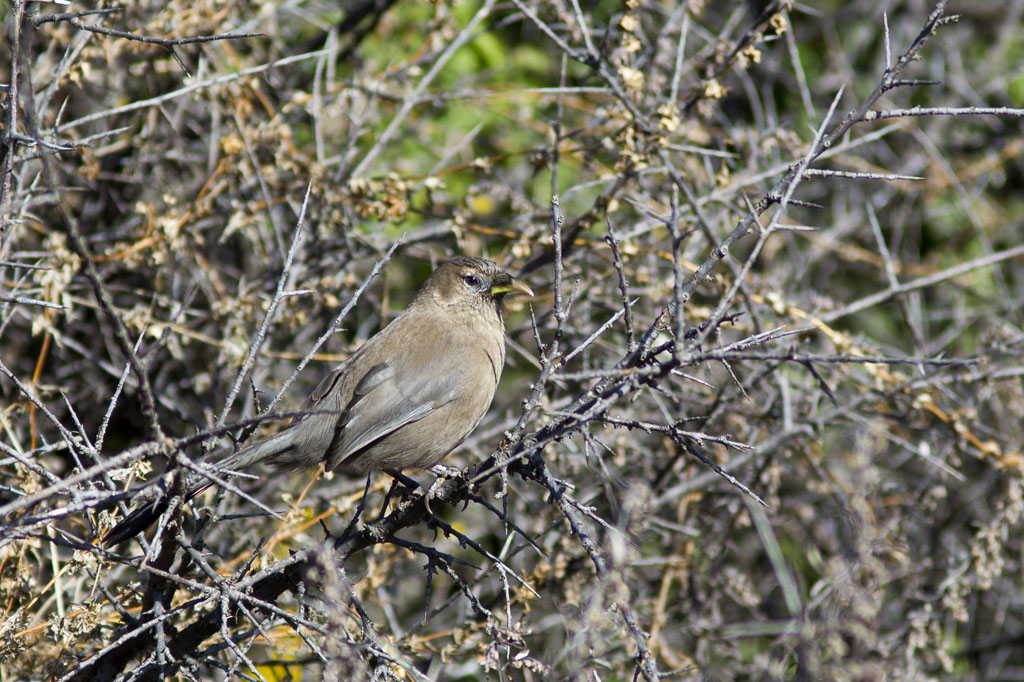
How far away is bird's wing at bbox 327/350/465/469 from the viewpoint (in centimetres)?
431

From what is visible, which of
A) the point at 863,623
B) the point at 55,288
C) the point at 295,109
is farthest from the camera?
the point at 295,109

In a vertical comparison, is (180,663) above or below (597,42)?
below

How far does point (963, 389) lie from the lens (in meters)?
5.42

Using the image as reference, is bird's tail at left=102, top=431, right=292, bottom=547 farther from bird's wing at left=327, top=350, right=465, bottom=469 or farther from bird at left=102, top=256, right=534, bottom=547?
bird's wing at left=327, top=350, right=465, bottom=469

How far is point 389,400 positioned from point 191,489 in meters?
1.34

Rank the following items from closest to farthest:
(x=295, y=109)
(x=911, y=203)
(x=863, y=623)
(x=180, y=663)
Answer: (x=863, y=623) < (x=180, y=663) < (x=295, y=109) < (x=911, y=203)

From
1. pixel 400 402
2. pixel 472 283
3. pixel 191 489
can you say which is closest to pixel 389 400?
pixel 400 402

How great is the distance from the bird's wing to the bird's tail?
0.37 m

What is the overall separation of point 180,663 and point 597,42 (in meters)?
4.07

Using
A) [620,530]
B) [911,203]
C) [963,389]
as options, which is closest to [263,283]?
[620,530]

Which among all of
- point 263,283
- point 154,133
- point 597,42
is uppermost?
point 597,42

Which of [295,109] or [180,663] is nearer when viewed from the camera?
[180,663]

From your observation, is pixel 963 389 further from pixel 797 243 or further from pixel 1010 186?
pixel 1010 186

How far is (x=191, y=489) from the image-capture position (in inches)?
126
